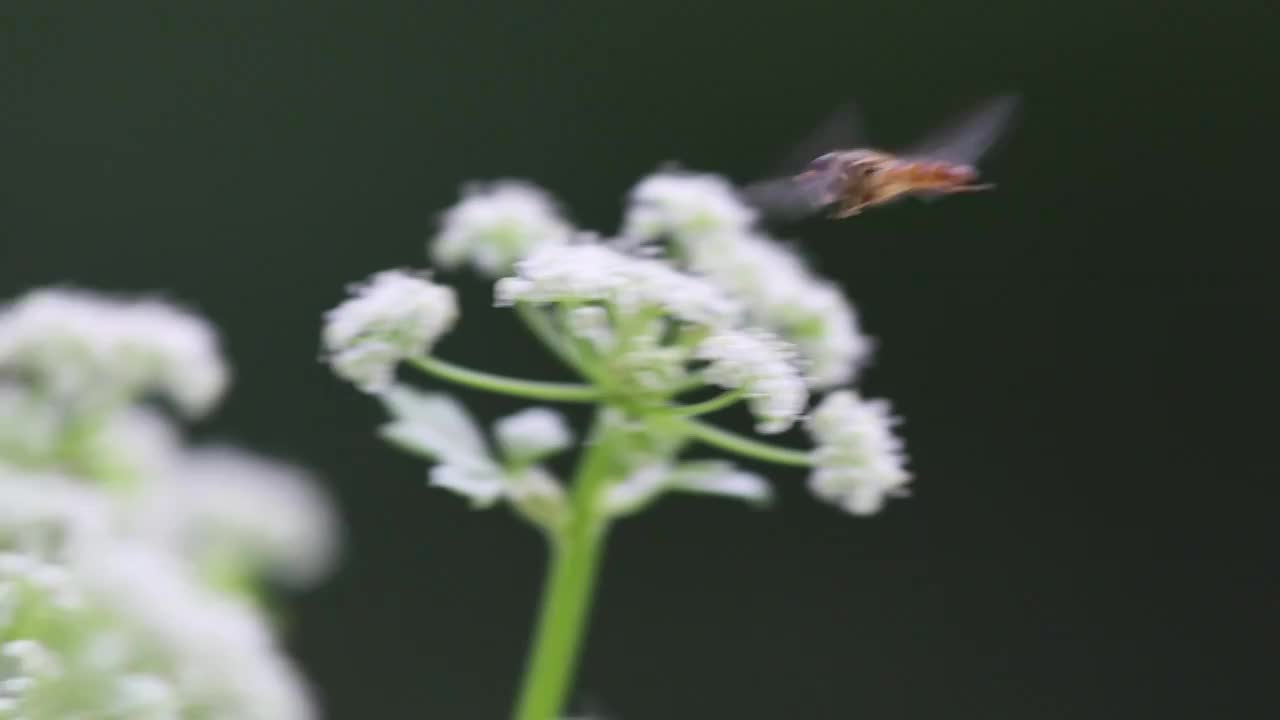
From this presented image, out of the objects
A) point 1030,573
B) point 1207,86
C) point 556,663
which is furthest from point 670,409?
point 1207,86

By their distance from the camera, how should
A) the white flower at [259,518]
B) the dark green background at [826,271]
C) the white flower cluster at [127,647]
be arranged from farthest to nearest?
the dark green background at [826,271] → the white flower at [259,518] → the white flower cluster at [127,647]

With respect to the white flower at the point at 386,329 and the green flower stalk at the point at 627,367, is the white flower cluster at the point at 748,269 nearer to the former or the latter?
the green flower stalk at the point at 627,367

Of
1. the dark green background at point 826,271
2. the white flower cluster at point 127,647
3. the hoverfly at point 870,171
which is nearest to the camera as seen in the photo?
the white flower cluster at point 127,647

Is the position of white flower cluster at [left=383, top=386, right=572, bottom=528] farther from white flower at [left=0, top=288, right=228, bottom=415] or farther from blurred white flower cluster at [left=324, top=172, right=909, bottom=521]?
white flower at [left=0, top=288, right=228, bottom=415]

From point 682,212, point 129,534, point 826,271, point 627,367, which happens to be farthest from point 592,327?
point 826,271

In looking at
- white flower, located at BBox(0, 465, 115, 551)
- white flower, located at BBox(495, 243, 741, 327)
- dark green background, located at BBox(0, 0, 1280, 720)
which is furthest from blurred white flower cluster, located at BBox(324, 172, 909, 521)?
dark green background, located at BBox(0, 0, 1280, 720)

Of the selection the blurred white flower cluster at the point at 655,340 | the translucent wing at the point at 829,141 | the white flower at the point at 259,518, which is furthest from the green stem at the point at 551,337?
the white flower at the point at 259,518

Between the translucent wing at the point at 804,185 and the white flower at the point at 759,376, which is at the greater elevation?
the translucent wing at the point at 804,185

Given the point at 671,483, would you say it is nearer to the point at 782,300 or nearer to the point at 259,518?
the point at 782,300

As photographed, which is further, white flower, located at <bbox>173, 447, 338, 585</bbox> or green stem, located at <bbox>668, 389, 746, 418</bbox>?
white flower, located at <bbox>173, 447, 338, 585</bbox>
